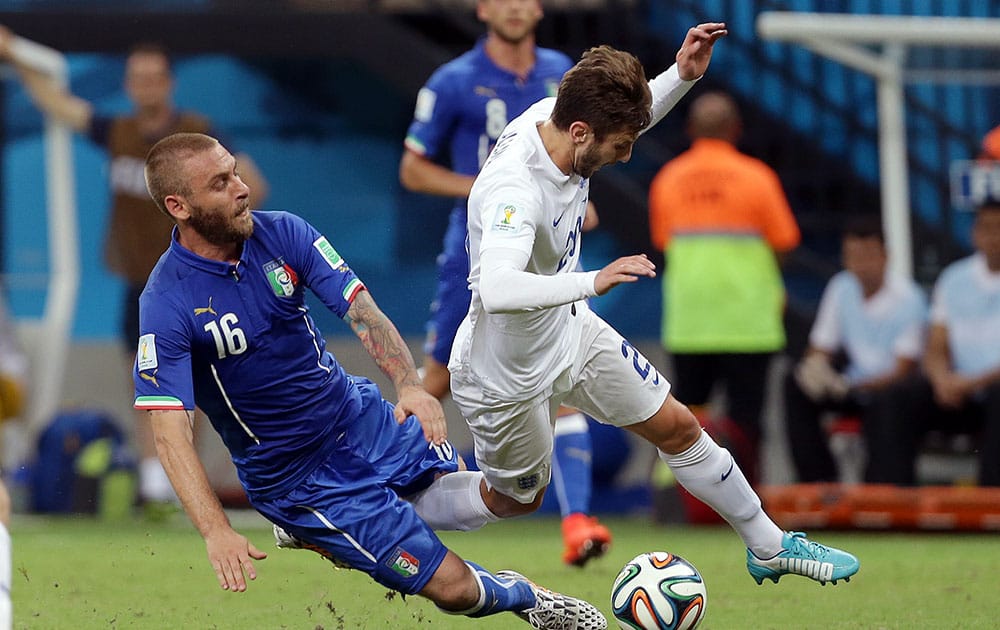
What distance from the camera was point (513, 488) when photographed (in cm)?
618

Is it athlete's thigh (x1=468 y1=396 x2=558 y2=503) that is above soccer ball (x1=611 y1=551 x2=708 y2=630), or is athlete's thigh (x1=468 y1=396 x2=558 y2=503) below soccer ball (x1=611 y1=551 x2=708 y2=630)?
above

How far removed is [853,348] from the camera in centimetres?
1082

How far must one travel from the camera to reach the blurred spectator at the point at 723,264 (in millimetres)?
10586

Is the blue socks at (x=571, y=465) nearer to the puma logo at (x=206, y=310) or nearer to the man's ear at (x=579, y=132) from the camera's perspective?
the man's ear at (x=579, y=132)

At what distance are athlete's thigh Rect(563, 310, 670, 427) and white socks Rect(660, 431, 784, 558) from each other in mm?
A: 262

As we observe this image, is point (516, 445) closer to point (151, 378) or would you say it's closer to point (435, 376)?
point (151, 378)

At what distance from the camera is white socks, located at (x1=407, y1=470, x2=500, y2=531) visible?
6176 mm

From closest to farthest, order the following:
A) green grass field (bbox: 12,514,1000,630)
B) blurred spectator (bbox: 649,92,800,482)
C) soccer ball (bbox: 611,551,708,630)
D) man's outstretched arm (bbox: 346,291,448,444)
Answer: man's outstretched arm (bbox: 346,291,448,444) < soccer ball (bbox: 611,551,708,630) < green grass field (bbox: 12,514,1000,630) < blurred spectator (bbox: 649,92,800,482)

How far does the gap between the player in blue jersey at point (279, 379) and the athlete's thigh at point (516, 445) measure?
396 mm

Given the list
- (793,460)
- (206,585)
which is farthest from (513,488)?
(793,460)

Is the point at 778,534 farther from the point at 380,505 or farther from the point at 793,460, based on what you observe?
the point at 793,460

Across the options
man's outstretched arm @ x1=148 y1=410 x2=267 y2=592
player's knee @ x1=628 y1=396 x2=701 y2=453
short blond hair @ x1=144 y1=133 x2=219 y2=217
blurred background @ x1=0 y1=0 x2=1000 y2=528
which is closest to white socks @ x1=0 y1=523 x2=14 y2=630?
man's outstretched arm @ x1=148 y1=410 x2=267 y2=592

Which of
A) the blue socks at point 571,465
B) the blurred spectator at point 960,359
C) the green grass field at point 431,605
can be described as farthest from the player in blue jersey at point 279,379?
the blurred spectator at point 960,359

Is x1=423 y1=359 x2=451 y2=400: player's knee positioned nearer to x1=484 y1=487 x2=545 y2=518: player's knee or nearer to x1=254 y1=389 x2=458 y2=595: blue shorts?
x1=484 y1=487 x2=545 y2=518: player's knee
